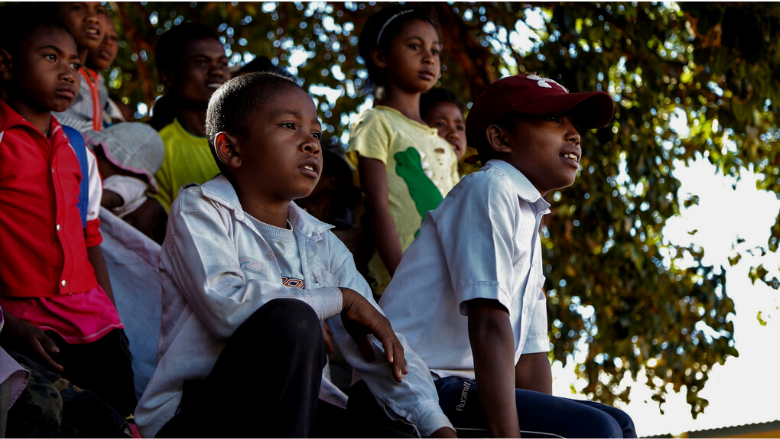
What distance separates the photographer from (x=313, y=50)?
23.9ft

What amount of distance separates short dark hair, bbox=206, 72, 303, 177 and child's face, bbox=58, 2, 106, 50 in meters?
2.01

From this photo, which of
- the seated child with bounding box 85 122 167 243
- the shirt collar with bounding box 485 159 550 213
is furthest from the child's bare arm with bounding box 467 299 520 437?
the seated child with bounding box 85 122 167 243

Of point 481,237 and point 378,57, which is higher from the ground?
point 378,57

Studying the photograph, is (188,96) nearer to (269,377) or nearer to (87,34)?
(87,34)

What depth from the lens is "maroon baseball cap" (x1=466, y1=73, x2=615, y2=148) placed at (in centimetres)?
266

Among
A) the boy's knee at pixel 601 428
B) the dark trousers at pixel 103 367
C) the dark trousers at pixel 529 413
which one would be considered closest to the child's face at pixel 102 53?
the dark trousers at pixel 103 367

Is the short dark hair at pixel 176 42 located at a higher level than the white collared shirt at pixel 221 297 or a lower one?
higher

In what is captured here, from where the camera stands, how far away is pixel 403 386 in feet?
7.36

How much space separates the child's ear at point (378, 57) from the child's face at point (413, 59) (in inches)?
0.9

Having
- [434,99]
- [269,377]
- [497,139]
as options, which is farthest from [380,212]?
[269,377]

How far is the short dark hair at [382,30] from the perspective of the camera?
157 inches

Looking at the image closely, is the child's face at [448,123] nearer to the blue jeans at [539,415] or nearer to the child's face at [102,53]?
the child's face at [102,53]

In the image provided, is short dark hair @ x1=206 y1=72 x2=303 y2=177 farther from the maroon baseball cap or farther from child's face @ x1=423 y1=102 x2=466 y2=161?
child's face @ x1=423 y1=102 x2=466 y2=161

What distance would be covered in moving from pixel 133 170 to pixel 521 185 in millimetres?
1790
